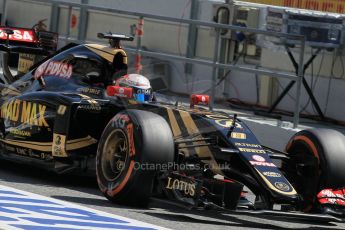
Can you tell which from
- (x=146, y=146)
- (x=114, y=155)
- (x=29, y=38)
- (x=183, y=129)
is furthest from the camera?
(x=29, y=38)

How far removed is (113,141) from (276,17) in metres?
6.38

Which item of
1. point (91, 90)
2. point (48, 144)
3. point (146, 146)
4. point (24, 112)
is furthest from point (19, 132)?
point (146, 146)

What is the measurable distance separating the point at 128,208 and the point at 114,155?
2.09ft

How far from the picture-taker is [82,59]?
11.6m

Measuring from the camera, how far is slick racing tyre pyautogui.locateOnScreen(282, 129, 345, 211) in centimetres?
986

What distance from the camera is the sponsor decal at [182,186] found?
29.9ft

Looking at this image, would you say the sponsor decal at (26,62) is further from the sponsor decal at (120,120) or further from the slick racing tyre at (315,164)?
the slick racing tyre at (315,164)

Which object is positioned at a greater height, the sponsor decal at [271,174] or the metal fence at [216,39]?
the metal fence at [216,39]

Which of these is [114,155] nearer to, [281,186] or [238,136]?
[238,136]

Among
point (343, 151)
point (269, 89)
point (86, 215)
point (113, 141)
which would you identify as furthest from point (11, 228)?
point (269, 89)

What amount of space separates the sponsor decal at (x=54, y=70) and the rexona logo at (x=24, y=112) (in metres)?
0.50

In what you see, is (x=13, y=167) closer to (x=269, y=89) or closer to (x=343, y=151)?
(x=343, y=151)

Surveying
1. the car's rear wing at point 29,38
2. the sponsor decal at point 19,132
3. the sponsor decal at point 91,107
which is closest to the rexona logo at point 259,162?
the sponsor decal at point 91,107

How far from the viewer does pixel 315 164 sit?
10.0 metres
